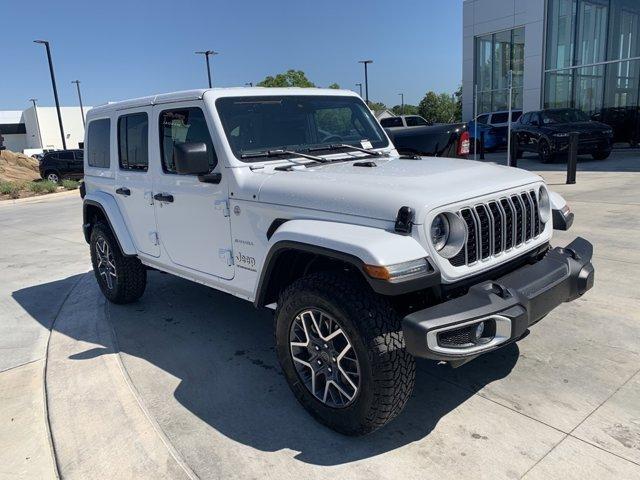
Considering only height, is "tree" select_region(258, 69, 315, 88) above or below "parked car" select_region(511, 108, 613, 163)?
above

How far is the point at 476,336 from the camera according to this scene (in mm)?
2604

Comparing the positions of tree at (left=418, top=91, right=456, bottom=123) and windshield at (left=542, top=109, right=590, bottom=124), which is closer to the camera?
windshield at (left=542, top=109, right=590, bottom=124)

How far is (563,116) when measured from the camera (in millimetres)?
15594

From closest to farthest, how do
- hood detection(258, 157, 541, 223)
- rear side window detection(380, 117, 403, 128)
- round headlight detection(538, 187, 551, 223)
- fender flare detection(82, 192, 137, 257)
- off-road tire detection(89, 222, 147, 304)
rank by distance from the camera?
hood detection(258, 157, 541, 223), round headlight detection(538, 187, 551, 223), fender flare detection(82, 192, 137, 257), off-road tire detection(89, 222, 147, 304), rear side window detection(380, 117, 403, 128)

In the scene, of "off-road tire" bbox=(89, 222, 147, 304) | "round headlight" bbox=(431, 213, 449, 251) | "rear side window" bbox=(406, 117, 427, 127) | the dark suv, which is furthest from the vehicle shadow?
the dark suv

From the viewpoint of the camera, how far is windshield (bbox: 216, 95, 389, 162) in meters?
3.69

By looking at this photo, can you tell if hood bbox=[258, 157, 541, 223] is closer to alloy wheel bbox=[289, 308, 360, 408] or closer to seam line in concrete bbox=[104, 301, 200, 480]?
alloy wheel bbox=[289, 308, 360, 408]

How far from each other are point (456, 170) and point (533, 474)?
68.9 inches

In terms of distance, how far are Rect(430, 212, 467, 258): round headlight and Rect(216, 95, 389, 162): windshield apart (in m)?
1.43

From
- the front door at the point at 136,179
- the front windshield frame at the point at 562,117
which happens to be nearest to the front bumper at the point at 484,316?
the front door at the point at 136,179

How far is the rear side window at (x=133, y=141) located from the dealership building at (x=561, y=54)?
66.5 feet

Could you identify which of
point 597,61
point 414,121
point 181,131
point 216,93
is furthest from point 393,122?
point 216,93

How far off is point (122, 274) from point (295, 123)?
2.32m

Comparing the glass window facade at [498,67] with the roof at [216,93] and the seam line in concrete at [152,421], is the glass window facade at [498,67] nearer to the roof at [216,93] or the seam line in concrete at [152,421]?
the roof at [216,93]
